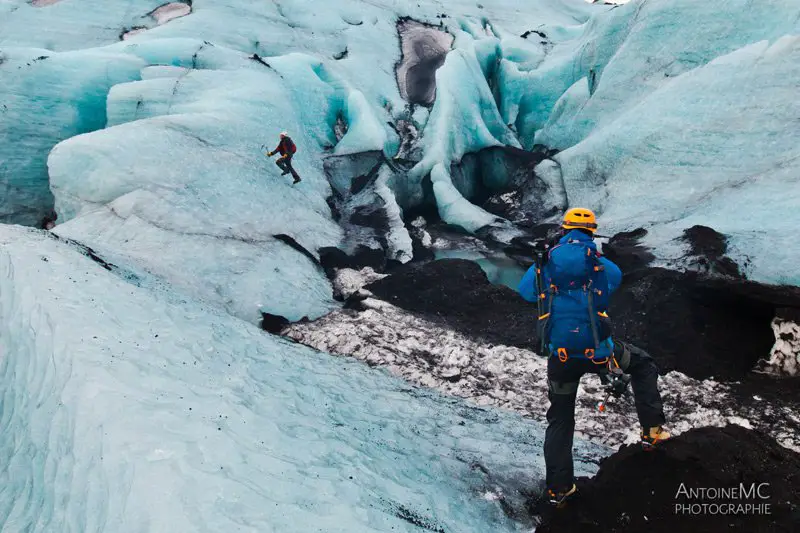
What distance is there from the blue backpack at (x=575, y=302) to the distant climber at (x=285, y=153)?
28.4ft

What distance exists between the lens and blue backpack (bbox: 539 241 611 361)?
3.43 meters

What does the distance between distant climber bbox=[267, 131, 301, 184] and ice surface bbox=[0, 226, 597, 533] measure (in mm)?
6091

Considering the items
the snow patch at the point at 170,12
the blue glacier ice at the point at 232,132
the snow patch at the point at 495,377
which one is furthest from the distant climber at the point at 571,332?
the snow patch at the point at 170,12

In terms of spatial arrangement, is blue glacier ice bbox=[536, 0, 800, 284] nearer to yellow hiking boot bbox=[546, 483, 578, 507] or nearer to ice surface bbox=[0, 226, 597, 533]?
yellow hiking boot bbox=[546, 483, 578, 507]

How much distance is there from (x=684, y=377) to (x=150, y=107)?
12.0m

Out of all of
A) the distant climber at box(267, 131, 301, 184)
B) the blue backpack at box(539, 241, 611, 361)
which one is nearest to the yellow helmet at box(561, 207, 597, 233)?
the blue backpack at box(539, 241, 611, 361)

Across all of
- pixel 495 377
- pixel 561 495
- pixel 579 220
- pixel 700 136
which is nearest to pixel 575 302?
pixel 579 220

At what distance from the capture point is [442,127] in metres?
15.8

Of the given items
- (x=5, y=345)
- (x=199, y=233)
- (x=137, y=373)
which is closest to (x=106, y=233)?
(x=199, y=233)

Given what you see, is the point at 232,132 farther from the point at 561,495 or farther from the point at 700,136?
the point at 700,136

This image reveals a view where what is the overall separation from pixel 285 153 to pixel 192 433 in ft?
29.5

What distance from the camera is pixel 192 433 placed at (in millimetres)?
2916

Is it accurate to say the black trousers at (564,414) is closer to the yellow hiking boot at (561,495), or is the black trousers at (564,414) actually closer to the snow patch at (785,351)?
the yellow hiking boot at (561,495)

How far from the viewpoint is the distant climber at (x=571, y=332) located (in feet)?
11.2
